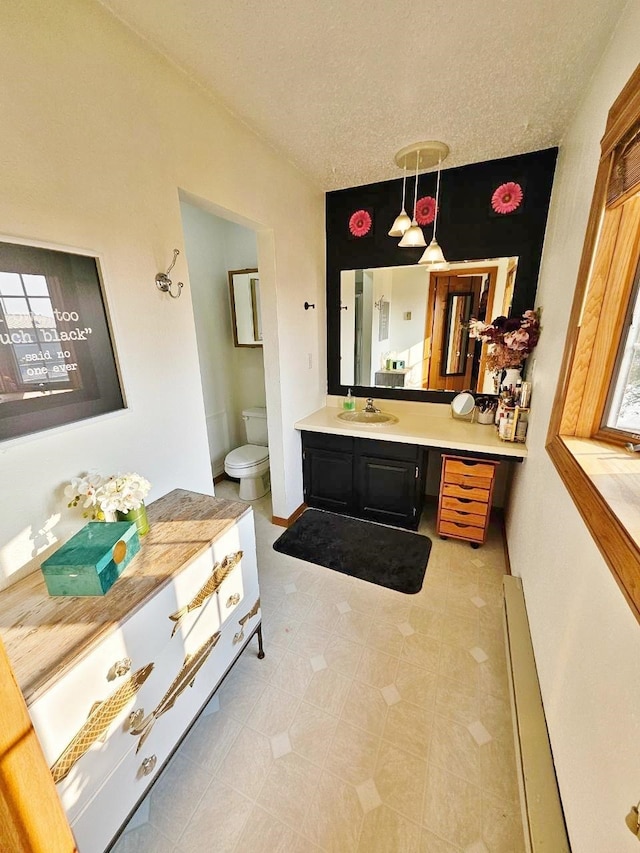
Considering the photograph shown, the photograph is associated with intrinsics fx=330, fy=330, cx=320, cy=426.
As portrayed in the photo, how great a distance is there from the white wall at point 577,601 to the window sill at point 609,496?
82 millimetres

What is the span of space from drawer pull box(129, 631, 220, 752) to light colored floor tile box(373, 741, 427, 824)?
728mm

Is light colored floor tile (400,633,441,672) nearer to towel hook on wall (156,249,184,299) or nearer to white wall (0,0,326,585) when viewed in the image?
white wall (0,0,326,585)

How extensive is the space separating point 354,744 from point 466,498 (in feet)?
4.86

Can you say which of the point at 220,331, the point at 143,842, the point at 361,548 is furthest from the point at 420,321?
the point at 143,842

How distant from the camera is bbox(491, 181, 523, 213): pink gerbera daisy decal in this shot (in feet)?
6.88

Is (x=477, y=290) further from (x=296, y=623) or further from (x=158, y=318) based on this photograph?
(x=296, y=623)

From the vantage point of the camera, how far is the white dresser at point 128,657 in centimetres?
78

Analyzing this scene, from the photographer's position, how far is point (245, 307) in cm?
311

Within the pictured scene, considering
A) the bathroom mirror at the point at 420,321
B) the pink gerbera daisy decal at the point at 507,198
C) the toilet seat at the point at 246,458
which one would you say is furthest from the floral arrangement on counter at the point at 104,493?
the pink gerbera daisy decal at the point at 507,198

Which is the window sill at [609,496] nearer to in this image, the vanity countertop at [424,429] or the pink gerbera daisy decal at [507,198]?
the vanity countertop at [424,429]

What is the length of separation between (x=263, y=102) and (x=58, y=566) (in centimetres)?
202

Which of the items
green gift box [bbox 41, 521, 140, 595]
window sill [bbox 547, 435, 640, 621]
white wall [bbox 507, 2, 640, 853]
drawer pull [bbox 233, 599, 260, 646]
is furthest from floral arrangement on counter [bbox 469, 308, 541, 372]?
green gift box [bbox 41, 521, 140, 595]

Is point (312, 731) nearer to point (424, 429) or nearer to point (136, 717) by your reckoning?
point (136, 717)

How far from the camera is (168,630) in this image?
1.05 meters
